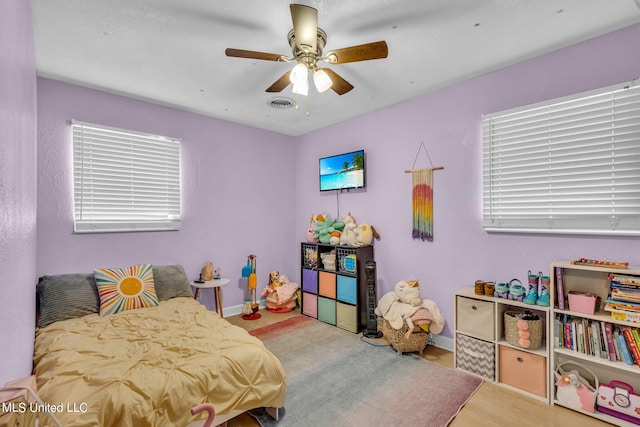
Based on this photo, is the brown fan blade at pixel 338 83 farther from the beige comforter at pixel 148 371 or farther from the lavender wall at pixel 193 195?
the lavender wall at pixel 193 195

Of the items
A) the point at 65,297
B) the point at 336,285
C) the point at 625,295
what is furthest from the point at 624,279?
the point at 65,297

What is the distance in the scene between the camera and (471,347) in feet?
8.63

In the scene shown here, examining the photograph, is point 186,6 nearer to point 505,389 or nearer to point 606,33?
point 606,33

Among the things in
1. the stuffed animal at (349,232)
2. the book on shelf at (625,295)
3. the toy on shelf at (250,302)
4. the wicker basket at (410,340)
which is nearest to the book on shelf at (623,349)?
the book on shelf at (625,295)

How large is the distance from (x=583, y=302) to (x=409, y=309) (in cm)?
135

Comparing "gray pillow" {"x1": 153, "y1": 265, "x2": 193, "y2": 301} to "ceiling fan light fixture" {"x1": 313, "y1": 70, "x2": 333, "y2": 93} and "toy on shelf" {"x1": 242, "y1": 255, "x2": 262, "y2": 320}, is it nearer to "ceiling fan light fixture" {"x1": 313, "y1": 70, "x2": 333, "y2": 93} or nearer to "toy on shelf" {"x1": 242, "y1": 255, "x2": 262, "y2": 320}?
"toy on shelf" {"x1": 242, "y1": 255, "x2": 262, "y2": 320}

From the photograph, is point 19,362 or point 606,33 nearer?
point 19,362

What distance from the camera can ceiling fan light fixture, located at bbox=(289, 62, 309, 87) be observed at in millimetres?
1985

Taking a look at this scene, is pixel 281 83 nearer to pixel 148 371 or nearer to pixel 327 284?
pixel 148 371

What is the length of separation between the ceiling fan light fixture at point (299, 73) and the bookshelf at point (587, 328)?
2236mm

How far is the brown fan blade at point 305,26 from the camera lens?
166 centimetres

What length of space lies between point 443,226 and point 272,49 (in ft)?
7.62

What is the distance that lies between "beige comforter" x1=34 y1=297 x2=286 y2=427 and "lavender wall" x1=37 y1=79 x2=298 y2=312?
2.92ft

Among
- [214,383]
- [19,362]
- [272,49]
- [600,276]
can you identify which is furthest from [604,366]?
[19,362]
